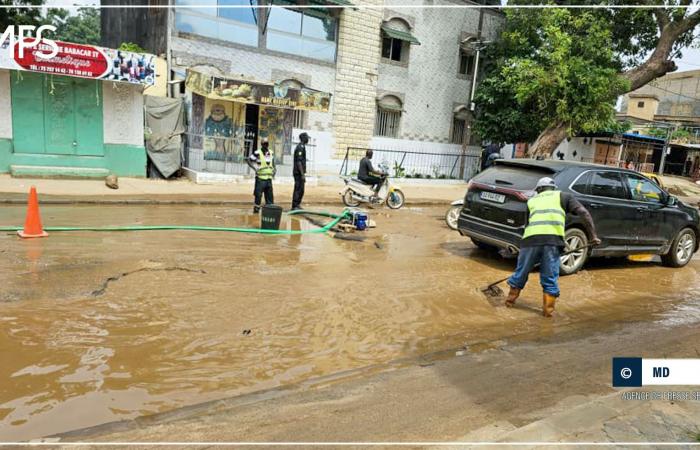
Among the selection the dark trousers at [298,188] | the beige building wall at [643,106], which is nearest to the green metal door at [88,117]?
the dark trousers at [298,188]

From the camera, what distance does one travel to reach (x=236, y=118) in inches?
680

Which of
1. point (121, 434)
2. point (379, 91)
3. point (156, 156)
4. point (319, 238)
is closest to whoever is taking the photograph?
point (121, 434)

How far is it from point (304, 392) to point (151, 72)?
12.7 metres

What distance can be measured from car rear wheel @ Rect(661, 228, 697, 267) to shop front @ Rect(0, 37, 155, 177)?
13316mm

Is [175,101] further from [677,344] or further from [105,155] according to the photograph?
[677,344]

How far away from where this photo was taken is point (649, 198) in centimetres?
860

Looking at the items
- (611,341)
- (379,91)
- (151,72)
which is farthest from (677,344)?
(379,91)

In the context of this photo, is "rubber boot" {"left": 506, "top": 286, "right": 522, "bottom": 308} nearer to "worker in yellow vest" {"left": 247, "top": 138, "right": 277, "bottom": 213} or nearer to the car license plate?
the car license plate

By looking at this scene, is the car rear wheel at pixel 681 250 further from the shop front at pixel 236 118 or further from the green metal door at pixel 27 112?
the green metal door at pixel 27 112

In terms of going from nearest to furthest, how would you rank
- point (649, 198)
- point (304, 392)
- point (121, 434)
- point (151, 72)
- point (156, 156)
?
point (121, 434) → point (304, 392) → point (649, 198) → point (151, 72) → point (156, 156)

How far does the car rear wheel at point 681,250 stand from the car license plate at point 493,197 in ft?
12.9

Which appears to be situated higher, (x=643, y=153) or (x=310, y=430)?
(x=643, y=153)

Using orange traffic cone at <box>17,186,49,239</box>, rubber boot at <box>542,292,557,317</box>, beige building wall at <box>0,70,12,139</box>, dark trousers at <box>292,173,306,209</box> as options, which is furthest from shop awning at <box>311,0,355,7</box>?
rubber boot at <box>542,292,557,317</box>

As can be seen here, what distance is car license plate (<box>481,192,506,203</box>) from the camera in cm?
767
